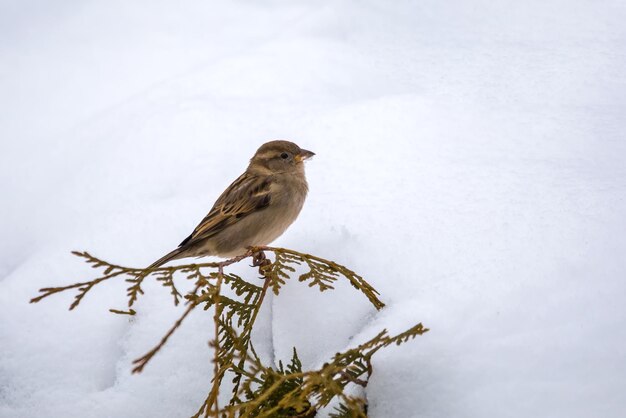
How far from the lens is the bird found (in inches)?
127

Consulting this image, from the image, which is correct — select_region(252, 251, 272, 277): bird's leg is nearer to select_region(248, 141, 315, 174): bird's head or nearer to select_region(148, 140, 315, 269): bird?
select_region(148, 140, 315, 269): bird

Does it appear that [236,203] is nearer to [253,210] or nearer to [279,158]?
[253,210]

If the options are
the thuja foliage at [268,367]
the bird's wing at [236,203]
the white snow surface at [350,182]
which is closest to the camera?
the thuja foliage at [268,367]

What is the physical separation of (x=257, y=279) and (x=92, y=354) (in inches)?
33.5

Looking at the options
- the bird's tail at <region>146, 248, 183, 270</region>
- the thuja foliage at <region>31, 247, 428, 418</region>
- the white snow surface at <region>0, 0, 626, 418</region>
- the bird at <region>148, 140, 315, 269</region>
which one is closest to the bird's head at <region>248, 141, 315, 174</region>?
the bird at <region>148, 140, 315, 269</region>

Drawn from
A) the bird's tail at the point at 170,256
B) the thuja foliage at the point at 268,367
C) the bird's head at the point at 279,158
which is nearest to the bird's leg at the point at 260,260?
the thuja foliage at the point at 268,367

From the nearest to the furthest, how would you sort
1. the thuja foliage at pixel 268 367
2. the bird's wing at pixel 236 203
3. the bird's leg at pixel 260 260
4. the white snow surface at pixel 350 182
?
1. the thuja foliage at pixel 268 367
2. the white snow surface at pixel 350 182
3. the bird's leg at pixel 260 260
4. the bird's wing at pixel 236 203

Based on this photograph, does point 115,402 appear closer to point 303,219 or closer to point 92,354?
point 92,354

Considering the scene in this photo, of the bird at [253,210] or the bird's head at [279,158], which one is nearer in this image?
the bird at [253,210]

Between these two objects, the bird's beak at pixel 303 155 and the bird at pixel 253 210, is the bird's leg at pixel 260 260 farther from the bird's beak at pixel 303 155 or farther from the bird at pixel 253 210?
the bird's beak at pixel 303 155

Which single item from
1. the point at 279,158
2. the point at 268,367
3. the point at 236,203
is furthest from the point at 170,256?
the point at 268,367

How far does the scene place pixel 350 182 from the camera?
10.9 feet

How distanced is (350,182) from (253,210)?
58 cm

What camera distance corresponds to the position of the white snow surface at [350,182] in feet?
7.06
